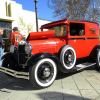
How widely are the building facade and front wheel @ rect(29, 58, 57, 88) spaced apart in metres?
12.4

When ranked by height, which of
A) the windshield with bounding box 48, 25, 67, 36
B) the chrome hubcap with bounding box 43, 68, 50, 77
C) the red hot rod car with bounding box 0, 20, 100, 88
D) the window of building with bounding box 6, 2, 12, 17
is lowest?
the chrome hubcap with bounding box 43, 68, 50, 77

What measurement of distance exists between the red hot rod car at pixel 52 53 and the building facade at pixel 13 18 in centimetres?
1162

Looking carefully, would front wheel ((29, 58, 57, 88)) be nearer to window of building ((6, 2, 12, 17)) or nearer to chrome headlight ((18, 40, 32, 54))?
chrome headlight ((18, 40, 32, 54))

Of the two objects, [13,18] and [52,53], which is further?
[13,18]

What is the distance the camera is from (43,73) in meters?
2.61

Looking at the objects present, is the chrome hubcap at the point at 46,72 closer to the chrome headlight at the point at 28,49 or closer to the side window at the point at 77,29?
the chrome headlight at the point at 28,49

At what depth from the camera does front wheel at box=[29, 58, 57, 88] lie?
7.93ft

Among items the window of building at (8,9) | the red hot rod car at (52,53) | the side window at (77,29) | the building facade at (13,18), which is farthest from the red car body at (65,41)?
the window of building at (8,9)

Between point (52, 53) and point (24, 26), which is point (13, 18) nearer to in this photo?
point (24, 26)

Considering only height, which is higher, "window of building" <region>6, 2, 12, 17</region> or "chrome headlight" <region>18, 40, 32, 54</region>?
"window of building" <region>6, 2, 12, 17</region>

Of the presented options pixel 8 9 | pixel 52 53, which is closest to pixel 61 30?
pixel 52 53

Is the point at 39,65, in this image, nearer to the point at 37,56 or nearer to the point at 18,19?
the point at 37,56

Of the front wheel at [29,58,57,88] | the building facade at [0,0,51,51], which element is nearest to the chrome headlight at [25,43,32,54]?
the front wheel at [29,58,57,88]

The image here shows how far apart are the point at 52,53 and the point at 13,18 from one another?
1273cm
